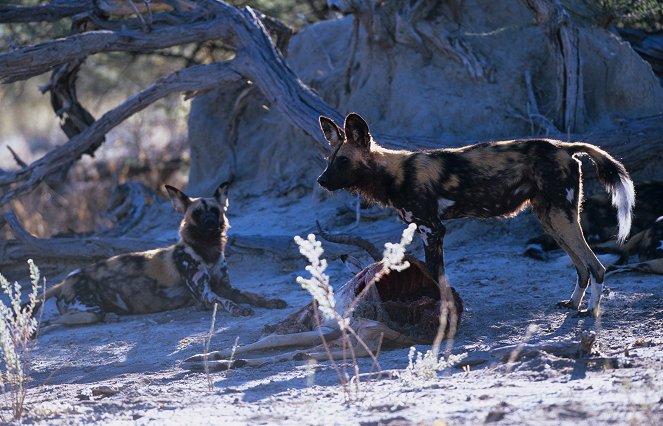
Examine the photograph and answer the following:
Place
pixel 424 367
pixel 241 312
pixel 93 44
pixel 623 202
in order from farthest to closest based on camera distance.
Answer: pixel 93 44 < pixel 241 312 < pixel 623 202 < pixel 424 367

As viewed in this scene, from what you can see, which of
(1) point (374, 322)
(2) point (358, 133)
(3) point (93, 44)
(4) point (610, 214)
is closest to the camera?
(1) point (374, 322)

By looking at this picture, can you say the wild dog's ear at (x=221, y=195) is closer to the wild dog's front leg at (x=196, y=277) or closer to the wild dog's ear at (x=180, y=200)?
the wild dog's ear at (x=180, y=200)

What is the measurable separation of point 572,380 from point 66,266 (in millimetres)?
5435

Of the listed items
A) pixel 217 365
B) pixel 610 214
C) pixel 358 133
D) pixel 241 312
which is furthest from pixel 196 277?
pixel 610 214

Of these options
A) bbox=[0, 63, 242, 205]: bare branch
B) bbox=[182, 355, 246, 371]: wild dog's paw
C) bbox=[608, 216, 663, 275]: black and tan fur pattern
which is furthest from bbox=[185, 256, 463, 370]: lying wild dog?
bbox=[0, 63, 242, 205]: bare branch

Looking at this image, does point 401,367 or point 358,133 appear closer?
point 401,367

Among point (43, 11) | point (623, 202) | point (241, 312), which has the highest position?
point (43, 11)

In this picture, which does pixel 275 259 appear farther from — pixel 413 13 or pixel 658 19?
pixel 658 19

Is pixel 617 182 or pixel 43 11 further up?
pixel 43 11

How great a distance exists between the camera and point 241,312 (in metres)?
6.25

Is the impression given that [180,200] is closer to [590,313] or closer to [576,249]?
[576,249]

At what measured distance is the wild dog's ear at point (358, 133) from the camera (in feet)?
17.8

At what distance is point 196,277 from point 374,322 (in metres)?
2.26

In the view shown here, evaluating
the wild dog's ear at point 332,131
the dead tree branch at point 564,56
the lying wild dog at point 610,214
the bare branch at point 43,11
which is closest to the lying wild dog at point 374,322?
the wild dog's ear at point 332,131
